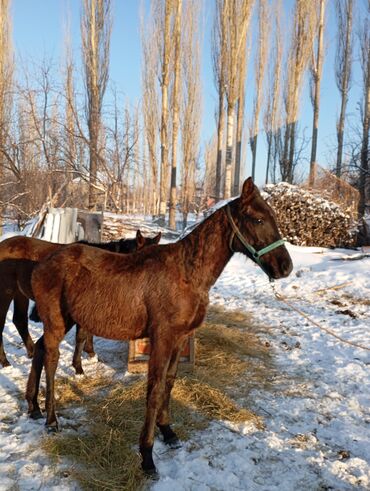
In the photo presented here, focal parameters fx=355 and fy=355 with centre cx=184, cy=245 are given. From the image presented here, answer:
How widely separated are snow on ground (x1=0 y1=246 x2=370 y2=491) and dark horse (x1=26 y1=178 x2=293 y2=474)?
16.1 inches

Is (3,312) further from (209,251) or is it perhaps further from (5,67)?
(5,67)

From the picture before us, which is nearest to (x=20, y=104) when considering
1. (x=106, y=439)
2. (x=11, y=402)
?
(x=11, y=402)

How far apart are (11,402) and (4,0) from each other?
1874 cm

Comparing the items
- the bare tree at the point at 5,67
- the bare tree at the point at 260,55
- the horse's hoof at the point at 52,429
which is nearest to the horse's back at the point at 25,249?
the horse's hoof at the point at 52,429

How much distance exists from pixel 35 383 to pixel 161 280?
1781 millimetres

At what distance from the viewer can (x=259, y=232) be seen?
2467mm

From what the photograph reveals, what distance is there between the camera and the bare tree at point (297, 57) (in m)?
20.6

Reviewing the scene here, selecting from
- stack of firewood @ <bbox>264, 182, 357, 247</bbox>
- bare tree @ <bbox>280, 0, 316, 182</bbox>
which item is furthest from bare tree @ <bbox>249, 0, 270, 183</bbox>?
stack of firewood @ <bbox>264, 182, 357, 247</bbox>

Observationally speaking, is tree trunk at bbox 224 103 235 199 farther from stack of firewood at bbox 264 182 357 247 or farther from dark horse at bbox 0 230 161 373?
dark horse at bbox 0 230 161 373

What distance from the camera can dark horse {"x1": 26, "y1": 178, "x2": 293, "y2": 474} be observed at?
249 centimetres

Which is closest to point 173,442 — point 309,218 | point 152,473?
point 152,473

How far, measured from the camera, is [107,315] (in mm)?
2676

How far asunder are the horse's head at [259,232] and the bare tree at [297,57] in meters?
18.3

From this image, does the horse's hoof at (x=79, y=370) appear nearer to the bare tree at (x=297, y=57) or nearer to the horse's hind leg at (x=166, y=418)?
the horse's hind leg at (x=166, y=418)
